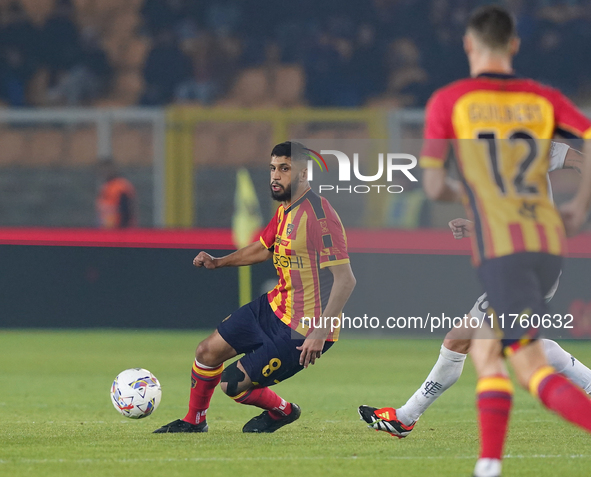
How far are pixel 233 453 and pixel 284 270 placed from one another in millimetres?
1186

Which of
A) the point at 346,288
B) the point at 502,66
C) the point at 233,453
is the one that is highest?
the point at 502,66

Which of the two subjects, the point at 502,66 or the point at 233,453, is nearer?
the point at 502,66

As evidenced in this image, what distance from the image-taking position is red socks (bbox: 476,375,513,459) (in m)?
3.61

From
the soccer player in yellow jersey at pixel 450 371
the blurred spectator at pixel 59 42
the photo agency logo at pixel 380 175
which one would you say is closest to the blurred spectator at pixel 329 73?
the photo agency logo at pixel 380 175

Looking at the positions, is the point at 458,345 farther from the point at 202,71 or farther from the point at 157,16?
the point at 157,16

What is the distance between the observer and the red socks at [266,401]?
5891 millimetres

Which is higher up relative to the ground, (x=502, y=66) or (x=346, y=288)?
(x=502, y=66)

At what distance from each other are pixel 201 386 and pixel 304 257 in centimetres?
97

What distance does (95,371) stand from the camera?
9.64 m

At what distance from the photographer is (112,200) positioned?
13570mm

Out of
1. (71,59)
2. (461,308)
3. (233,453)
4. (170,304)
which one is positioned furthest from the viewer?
(71,59)

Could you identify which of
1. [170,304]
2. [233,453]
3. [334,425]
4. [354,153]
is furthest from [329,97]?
[233,453]

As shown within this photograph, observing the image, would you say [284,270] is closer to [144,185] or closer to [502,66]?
[502,66]

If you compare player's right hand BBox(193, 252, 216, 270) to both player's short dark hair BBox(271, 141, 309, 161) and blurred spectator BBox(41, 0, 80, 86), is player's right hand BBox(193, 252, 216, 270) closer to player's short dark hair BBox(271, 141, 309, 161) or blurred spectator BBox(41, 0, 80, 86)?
player's short dark hair BBox(271, 141, 309, 161)
